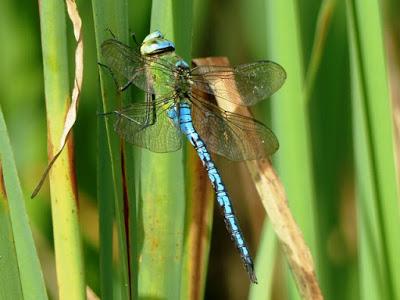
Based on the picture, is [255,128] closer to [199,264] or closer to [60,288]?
[199,264]

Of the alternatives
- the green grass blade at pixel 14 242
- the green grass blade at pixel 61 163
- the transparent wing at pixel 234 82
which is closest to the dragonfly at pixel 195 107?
the transparent wing at pixel 234 82

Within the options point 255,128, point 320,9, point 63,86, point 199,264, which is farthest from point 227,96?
point 63,86

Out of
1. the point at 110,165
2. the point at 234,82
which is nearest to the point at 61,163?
the point at 110,165

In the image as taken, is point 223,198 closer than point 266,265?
No

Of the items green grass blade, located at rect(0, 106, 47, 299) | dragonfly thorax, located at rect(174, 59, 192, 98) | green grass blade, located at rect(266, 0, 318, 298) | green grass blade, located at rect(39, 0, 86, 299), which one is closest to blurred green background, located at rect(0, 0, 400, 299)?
green grass blade, located at rect(266, 0, 318, 298)

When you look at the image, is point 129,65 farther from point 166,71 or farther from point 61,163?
point 61,163

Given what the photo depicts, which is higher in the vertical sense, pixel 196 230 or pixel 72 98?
pixel 72 98
